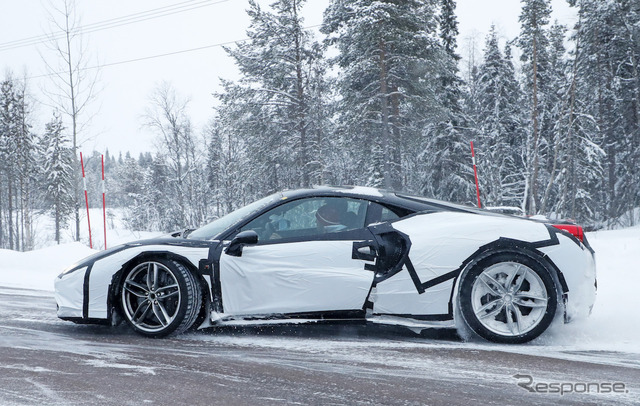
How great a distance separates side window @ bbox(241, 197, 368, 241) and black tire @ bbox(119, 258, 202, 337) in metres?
0.65

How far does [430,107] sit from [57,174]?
38.0 metres

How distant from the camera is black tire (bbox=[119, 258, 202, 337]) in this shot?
4.34m

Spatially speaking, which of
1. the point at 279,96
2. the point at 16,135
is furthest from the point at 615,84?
the point at 16,135

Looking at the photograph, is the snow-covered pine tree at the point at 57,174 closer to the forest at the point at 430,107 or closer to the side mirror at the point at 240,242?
the forest at the point at 430,107

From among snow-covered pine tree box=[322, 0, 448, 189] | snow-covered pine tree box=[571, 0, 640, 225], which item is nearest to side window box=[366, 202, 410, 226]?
snow-covered pine tree box=[322, 0, 448, 189]

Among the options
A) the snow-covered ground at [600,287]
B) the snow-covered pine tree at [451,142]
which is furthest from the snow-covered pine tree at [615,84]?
the snow-covered ground at [600,287]

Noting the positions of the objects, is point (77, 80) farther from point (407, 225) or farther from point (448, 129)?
point (407, 225)

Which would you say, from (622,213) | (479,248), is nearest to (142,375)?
(479,248)

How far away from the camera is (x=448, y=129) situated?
2994 cm

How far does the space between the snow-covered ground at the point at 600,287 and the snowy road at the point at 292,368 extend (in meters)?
0.27

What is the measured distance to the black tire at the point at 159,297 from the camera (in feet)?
14.2

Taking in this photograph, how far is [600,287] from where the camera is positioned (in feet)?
21.1

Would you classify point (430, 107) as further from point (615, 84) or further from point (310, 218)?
point (310, 218)

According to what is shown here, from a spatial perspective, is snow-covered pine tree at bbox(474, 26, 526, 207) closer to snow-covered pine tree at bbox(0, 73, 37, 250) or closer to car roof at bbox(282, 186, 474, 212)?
car roof at bbox(282, 186, 474, 212)
